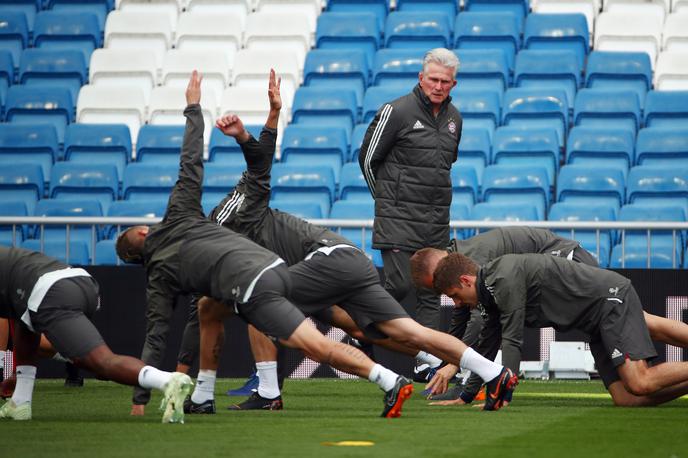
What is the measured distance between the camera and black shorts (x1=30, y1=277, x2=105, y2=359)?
7.21 meters

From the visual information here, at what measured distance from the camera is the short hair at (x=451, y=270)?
791 cm

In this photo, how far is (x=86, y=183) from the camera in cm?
1461

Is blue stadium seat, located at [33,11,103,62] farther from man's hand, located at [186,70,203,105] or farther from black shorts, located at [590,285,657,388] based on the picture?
black shorts, located at [590,285,657,388]

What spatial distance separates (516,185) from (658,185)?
148 centimetres

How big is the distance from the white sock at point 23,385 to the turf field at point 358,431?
6.2 inches

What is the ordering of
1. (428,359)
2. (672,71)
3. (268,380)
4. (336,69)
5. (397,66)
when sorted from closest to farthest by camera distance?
(268,380) < (428,359) < (672,71) < (397,66) < (336,69)

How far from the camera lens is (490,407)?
7.91m

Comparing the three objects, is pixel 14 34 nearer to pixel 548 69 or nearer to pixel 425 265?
pixel 548 69

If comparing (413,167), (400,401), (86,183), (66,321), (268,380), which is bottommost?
(268,380)

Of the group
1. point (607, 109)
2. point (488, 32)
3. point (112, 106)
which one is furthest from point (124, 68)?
point (607, 109)

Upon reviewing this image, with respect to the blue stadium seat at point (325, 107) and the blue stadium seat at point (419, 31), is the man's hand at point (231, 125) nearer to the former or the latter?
the blue stadium seat at point (325, 107)

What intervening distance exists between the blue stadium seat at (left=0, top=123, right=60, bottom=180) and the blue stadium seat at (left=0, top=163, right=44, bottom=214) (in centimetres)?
46

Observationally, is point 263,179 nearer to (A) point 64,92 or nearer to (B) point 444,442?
(B) point 444,442

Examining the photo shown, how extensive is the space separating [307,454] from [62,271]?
244 centimetres
